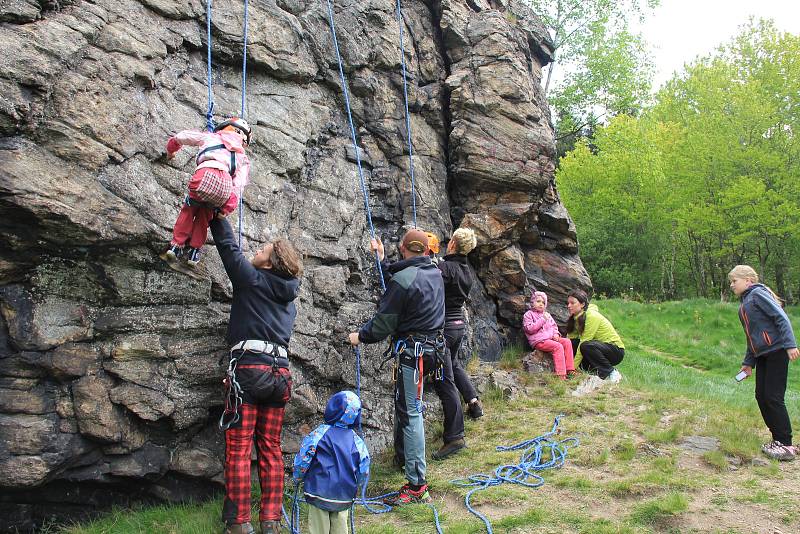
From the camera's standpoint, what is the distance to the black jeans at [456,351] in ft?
25.1

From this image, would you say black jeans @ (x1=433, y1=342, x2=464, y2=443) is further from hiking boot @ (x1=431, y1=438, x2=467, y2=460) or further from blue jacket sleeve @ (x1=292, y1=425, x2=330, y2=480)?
blue jacket sleeve @ (x1=292, y1=425, x2=330, y2=480)

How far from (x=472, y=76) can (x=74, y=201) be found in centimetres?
757

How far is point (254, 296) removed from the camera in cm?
549

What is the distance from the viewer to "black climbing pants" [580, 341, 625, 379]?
10352 millimetres

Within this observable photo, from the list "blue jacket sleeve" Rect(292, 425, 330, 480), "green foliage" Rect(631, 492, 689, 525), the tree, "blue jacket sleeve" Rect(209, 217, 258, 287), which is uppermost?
the tree

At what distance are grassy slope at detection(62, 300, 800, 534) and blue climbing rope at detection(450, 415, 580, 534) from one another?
112 millimetres

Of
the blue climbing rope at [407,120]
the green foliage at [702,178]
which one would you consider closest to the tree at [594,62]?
the green foliage at [702,178]

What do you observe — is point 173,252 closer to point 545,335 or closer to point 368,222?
point 368,222

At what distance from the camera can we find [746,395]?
36.1 ft

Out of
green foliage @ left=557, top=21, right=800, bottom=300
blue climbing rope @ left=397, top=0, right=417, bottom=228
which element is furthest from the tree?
blue climbing rope @ left=397, top=0, right=417, bottom=228

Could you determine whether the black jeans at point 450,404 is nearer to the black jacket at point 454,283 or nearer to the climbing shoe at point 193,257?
the black jacket at point 454,283

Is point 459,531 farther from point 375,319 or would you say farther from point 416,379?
point 375,319

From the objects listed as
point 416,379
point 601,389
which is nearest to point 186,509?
point 416,379

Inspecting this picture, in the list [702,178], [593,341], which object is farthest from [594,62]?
[593,341]
